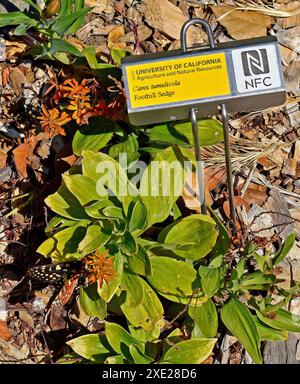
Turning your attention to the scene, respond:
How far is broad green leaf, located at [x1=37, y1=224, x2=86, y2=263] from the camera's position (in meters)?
2.40

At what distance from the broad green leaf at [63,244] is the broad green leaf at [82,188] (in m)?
0.13

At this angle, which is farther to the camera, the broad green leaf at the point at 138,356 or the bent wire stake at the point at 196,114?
the broad green leaf at the point at 138,356

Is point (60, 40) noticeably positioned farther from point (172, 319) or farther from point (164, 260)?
point (172, 319)

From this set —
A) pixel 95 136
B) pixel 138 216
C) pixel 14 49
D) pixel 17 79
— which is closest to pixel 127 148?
pixel 95 136

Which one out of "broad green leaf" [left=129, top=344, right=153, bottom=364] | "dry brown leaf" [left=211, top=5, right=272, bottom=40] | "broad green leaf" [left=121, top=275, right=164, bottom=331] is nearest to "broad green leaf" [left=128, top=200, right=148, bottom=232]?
"broad green leaf" [left=121, top=275, right=164, bottom=331]

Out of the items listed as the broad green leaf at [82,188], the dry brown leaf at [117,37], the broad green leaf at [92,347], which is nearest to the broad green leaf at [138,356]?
the broad green leaf at [92,347]

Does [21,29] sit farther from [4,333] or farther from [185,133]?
[4,333]

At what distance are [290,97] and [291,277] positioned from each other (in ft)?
2.78

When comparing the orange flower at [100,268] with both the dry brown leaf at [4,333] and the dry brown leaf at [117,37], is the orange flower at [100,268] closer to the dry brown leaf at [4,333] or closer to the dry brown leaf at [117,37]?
the dry brown leaf at [4,333]

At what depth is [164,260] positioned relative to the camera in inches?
95.5

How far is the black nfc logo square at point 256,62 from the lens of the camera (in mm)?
2004

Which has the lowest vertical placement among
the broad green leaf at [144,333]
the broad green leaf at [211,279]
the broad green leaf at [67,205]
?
the broad green leaf at [144,333]

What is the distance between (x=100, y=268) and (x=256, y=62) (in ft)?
2.91

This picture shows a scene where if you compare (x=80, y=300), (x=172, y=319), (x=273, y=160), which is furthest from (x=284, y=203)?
(x=80, y=300)
